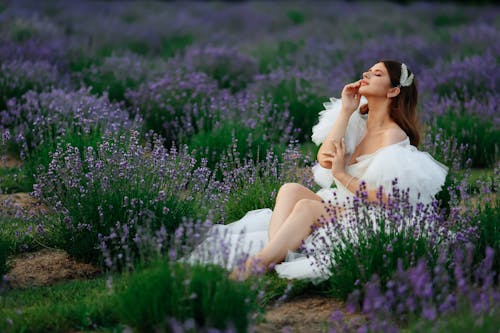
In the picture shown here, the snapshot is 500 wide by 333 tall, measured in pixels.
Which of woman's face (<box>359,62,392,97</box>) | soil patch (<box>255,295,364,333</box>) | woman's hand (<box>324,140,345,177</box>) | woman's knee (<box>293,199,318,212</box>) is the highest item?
woman's face (<box>359,62,392,97</box>)

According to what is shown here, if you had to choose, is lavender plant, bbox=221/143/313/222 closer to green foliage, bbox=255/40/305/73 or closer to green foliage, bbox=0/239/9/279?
green foliage, bbox=0/239/9/279

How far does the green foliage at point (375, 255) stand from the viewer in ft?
11.3

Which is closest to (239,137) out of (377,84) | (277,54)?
(377,84)

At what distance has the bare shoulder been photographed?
4098mm

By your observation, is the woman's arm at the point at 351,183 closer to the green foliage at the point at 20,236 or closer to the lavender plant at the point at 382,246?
the lavender plant at the point at 382,246

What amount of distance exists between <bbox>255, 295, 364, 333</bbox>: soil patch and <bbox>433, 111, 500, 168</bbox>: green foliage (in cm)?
295

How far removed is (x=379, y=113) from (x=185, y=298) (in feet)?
6.09

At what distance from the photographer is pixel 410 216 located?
3496 millimetres

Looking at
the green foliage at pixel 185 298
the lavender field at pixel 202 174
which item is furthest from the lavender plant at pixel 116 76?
the green foliage at pixel 185 298

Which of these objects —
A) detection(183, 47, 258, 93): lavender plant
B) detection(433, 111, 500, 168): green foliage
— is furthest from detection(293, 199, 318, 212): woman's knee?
detection(183, 47, 258, 93): lavender plant

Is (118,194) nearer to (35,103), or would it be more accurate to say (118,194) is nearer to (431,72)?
(35,103)

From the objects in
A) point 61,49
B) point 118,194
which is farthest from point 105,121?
point 61,49

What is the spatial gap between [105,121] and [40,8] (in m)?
9.37

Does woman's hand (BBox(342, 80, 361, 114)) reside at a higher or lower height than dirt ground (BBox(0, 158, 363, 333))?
higher
